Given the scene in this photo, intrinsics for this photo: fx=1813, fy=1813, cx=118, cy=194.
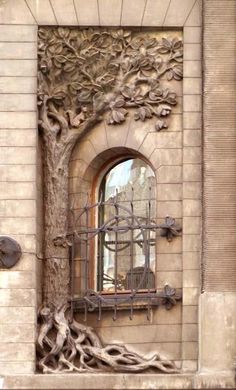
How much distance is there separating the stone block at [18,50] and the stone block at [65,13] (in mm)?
521

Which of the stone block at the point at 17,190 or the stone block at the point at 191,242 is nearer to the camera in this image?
the stone block at the point at 191,242

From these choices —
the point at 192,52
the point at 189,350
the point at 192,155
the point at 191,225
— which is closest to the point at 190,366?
the point at 189,350

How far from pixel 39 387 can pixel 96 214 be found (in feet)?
9.03

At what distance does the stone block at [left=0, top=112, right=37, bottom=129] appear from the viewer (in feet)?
82.1

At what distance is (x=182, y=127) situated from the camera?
25031 millimetres

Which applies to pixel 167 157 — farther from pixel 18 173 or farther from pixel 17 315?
pixel 17 315

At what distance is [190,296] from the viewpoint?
2456 cm

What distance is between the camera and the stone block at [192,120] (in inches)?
981

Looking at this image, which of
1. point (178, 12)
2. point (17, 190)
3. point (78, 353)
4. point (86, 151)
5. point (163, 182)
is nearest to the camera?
point (78, 353)

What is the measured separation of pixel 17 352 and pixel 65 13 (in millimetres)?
4782

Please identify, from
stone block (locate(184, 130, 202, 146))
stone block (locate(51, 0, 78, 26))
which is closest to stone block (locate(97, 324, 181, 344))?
stone block (locate(184, 130, 202, 146))

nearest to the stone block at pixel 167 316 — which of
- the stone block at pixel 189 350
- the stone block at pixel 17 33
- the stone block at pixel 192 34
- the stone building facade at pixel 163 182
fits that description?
the stone building facade at pixel 163 182

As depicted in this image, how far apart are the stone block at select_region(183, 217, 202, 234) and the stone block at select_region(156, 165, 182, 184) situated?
58 centimetres

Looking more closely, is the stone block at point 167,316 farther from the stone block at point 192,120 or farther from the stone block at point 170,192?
the stone block at point 192,120
